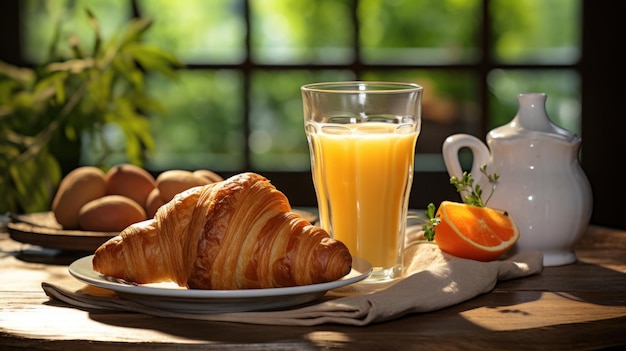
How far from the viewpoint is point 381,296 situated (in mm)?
978

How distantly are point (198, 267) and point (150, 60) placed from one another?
1156mm

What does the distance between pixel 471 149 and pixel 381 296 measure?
452 mm

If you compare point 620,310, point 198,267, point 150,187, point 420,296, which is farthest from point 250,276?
point 150,187

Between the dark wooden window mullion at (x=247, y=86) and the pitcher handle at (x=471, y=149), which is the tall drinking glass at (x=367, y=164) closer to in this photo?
the pitcher handle at (x=471, y=149)

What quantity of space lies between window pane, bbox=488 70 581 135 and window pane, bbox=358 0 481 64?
129 mm

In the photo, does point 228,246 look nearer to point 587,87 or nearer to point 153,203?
point 153,203

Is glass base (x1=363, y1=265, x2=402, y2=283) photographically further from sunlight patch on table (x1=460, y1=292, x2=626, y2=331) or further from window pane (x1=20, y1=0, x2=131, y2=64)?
window pane (x1=20, y1=0, x2=131, y2=64)

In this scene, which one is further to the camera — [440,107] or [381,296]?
[440,107]

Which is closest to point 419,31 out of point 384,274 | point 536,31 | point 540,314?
point 536,31

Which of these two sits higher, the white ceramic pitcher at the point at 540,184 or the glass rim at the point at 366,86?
the glass rim at the point at 366,86

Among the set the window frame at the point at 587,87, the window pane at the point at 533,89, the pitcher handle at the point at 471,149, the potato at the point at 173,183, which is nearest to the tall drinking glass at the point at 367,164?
the pitcher handle at the point at 471,149

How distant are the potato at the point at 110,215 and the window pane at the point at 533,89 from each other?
6.28 ft

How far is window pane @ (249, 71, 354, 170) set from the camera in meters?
3.14

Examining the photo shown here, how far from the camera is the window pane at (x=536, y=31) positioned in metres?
3.11
